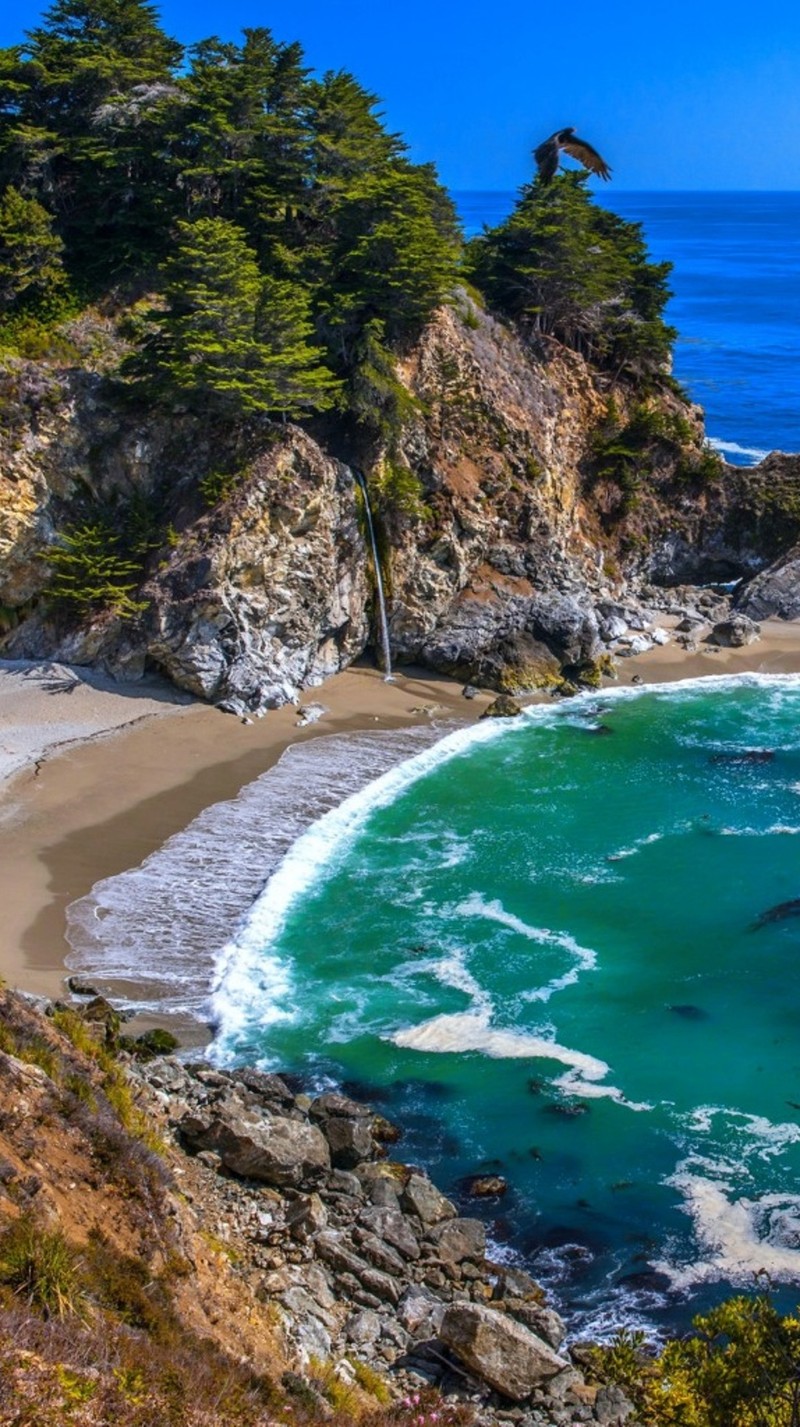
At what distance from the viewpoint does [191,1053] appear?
21.1m

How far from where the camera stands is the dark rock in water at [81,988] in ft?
73.7

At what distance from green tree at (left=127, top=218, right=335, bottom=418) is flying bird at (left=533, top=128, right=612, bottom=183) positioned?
17.8 m

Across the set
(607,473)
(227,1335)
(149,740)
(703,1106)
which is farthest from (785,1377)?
(607,473)

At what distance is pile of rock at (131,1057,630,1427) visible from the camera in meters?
13.7

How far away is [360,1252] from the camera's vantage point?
51.7 feet

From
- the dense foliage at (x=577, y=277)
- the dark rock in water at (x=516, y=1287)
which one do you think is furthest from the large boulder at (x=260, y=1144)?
the dense foliage at (x=577, y=277)

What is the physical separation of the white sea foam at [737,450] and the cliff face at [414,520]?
12.2m

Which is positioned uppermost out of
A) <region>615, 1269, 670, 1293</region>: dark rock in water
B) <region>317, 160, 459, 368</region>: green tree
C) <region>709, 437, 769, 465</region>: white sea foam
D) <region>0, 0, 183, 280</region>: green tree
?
<region>0, 0, 183, 280</region>: green tree

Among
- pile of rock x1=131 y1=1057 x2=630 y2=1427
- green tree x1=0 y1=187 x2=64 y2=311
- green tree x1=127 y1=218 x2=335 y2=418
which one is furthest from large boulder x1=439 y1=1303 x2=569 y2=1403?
green tree x1=0 y1=187 x2=64 y2=311

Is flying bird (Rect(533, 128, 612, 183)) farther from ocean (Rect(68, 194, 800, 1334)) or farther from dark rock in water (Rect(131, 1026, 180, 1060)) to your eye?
dark rock in water (Rect(131, 1026, 180, 1060))

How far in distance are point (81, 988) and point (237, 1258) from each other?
913cm

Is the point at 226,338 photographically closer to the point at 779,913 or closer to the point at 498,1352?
the point at 779,913

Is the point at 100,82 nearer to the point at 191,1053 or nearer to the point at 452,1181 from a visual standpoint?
the point at 191,1053

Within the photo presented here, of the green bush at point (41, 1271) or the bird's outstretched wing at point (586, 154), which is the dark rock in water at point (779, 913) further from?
the bird's outstretched wing at point (586, 154)
